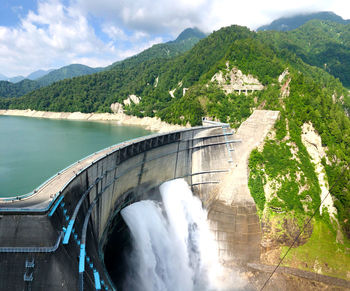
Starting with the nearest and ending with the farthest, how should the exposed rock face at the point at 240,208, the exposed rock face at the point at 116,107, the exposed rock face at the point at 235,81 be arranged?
the exposed rock face at the point at 240,208 < the exposed rock face at the point at 235,81 < the exposed rock face at the point at 116,107

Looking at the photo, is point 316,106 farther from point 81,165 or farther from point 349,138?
point 81,165

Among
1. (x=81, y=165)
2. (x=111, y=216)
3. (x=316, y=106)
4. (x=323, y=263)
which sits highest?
(x=316, y=106)

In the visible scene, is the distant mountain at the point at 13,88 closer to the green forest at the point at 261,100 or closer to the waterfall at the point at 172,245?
the green forest at the point at 261,100

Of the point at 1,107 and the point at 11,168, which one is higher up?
the point at 1,107

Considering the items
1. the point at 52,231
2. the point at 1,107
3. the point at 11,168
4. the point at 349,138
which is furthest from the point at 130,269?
the point at 1,107

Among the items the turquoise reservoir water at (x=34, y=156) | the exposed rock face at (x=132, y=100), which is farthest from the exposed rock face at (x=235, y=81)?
the exposed rock face at (x=132, y=100)
